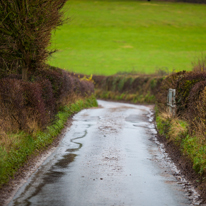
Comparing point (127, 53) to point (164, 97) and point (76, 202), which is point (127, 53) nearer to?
point (164, 97)

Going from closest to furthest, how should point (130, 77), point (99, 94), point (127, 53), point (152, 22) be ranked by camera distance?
point (130, 77), point (99, 94), point (127, 53), point (152, 22)

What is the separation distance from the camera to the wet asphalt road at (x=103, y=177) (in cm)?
668

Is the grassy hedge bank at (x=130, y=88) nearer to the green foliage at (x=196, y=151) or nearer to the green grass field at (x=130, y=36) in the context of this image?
the green grass field at (x=130, y=36)

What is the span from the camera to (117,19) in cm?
7631

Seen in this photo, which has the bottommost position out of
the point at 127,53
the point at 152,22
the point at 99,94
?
the point at 99,94

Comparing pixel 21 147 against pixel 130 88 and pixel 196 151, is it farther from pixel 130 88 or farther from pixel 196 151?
pixel 130 88

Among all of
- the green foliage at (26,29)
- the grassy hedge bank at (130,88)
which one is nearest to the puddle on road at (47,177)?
the green foliage at (26,29)

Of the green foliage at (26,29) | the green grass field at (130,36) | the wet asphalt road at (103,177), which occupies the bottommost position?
the wet asphalt road at (103,177)

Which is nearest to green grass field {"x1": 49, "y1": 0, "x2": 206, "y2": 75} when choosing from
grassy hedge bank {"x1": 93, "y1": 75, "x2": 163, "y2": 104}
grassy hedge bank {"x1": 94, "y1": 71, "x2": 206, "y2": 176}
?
grassy hedge bank {"x1": 93, "y1": 75, "x2": 163, "y2": 104}

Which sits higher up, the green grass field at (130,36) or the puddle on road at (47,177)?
the green grass field at (130,36)

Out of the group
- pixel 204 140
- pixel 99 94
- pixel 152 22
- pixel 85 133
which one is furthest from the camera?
pixel 152 22

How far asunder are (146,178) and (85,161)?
208 centimetres

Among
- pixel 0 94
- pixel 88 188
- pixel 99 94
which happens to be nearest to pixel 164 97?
pixel 0 94

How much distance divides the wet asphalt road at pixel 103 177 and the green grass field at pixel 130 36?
47.1 metres
